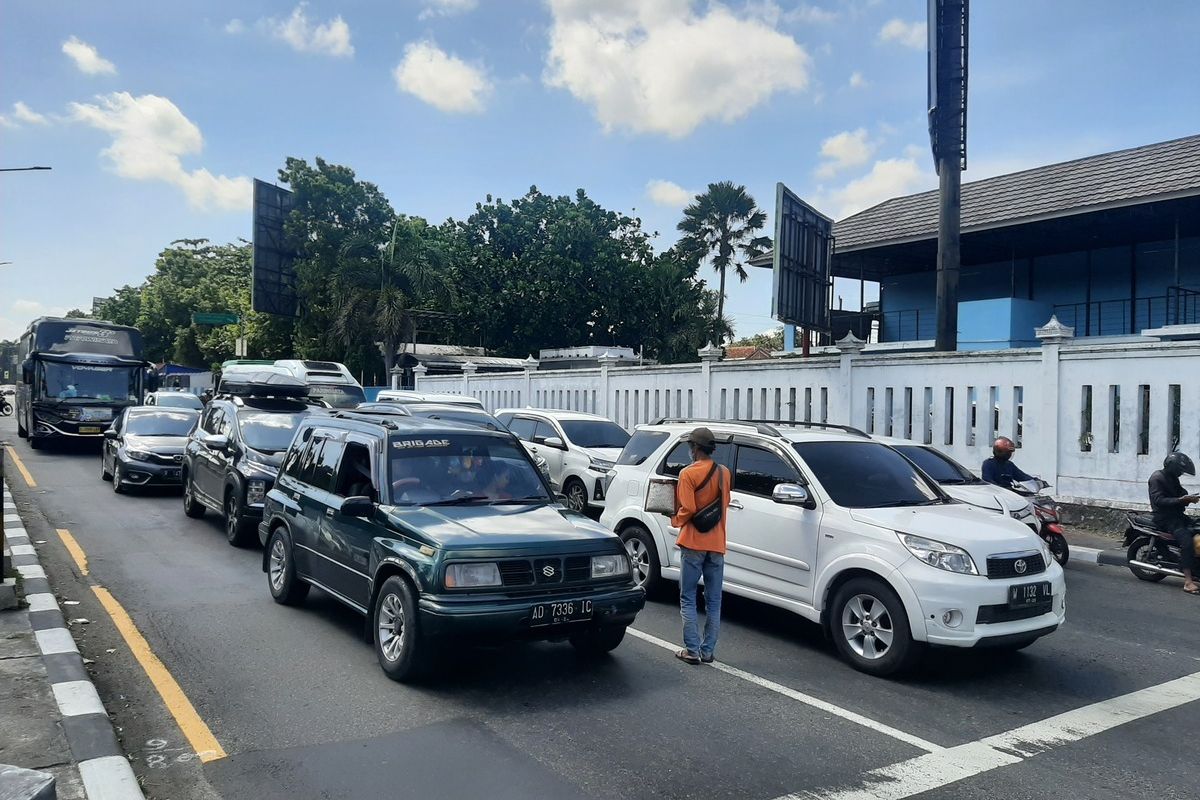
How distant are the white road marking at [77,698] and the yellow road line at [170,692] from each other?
1.34 ft

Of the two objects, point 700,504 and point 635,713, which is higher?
point 700,504

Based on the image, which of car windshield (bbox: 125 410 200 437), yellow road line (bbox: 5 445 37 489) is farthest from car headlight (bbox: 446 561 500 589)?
yellow road line (bbox: 5 445 37 489)

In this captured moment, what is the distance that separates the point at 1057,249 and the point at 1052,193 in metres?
2.97

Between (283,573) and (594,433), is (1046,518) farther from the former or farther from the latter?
(283,573)

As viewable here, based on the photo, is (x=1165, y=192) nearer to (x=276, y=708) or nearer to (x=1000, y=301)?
(x=1000, y=301)

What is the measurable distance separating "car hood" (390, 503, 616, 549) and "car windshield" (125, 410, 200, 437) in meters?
11.8

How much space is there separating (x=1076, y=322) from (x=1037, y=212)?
4.62m

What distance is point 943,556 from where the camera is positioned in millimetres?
6086

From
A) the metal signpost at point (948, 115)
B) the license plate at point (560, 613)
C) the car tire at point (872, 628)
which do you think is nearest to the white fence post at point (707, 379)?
the metal signpost at point (948, 115)

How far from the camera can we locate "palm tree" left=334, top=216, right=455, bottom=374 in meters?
35.8

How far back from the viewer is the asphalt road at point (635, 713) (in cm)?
442

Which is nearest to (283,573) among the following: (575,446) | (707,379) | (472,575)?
(472,575)

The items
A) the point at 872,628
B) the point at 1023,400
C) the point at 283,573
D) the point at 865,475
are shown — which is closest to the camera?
the point at 872,628

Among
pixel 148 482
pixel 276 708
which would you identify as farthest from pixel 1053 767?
pixel 148 482
